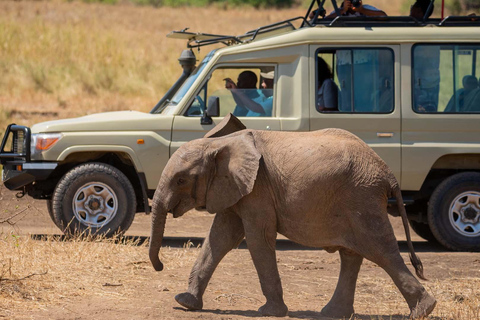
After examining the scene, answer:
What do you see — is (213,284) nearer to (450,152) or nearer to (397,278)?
(397,278)

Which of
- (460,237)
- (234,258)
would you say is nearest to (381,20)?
(460,237)

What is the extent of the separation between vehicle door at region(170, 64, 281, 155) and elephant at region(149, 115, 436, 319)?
9.93 feet

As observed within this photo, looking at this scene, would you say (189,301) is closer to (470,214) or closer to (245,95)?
(245,95)

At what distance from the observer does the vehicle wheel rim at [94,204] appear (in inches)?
358

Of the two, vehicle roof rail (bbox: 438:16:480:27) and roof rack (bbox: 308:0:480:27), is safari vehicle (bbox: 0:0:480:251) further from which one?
vehicle roof rail (bbox: 438:16:480:27)

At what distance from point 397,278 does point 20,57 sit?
59.8 feet

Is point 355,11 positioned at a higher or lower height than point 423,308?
higher

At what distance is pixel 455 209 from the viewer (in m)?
9.35

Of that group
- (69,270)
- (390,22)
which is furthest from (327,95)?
(69,270)

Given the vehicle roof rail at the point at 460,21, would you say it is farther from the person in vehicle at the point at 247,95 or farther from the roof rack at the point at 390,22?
the person in vehicle at the point at 247,95

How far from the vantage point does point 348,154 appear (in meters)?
5.82

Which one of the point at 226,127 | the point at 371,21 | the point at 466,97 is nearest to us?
the point at 226,127

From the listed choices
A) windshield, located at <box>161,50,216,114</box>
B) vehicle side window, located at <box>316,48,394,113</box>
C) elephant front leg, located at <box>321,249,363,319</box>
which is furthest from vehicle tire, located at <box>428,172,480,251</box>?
elephant front leg, located at <box>321,249,363,319</box>

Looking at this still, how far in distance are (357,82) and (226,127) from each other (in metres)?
3.16
